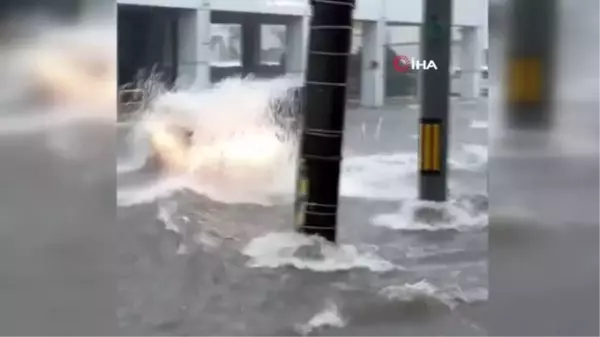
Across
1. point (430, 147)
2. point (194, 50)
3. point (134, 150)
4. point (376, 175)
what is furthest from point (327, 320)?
point (194, 50)

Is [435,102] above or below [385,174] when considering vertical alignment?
above

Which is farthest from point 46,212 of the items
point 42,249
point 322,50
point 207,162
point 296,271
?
point 322,50

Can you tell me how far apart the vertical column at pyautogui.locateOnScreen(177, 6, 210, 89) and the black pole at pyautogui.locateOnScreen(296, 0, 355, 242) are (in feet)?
0.80

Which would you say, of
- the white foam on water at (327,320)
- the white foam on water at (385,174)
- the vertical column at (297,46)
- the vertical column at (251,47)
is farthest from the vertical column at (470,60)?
the white foam on water at (327,320)

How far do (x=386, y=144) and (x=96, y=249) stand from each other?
747 mm

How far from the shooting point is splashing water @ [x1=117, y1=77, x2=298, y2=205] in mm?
1727

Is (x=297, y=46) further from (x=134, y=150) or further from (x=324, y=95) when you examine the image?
(x=134, y=150)

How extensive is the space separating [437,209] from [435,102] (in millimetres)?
266

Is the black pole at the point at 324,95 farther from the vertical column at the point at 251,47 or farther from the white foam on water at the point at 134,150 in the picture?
the white foam on water at the point at 134,150

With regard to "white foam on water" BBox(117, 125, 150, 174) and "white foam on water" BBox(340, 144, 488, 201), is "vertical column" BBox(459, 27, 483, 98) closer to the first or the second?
"white foam on water" BBox(340, 144, 488, 201)

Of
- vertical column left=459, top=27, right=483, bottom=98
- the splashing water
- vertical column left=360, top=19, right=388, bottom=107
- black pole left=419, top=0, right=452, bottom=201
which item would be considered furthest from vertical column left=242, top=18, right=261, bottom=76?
vertical column left=459, top=27, right=483, bottom=98

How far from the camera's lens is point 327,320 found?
177cm

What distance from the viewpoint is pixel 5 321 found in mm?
1779

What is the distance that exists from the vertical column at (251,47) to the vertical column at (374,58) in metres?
0.25
